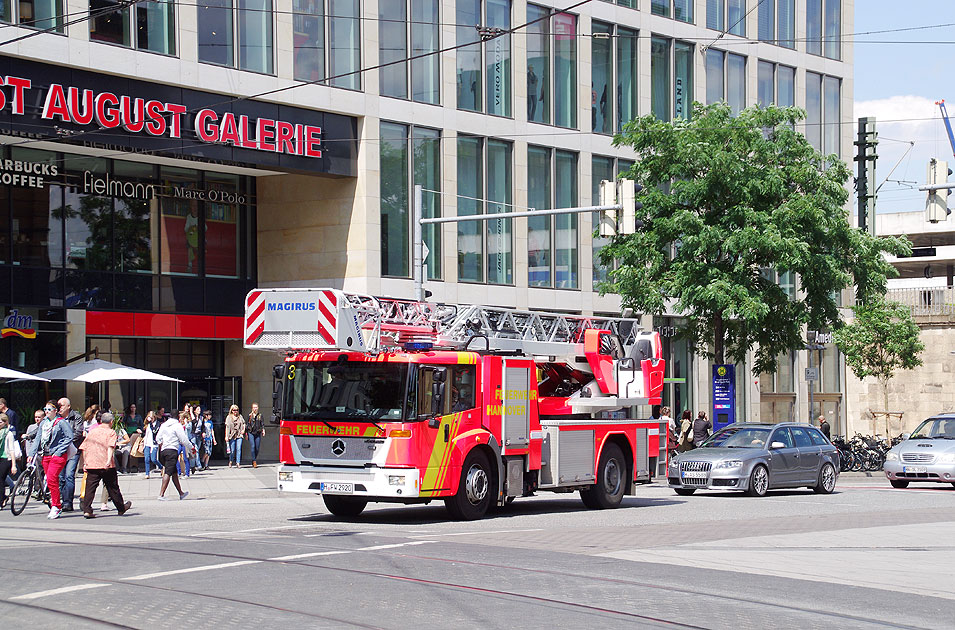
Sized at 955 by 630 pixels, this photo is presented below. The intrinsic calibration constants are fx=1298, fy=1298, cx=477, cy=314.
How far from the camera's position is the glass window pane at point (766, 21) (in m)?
48.1

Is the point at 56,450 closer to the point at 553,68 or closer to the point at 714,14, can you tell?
the point at 553,68

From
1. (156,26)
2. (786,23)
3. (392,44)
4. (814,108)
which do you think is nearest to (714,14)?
(786,23)

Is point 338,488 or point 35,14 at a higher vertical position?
point 35,14

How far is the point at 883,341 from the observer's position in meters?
49.5

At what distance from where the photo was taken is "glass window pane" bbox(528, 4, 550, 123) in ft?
130

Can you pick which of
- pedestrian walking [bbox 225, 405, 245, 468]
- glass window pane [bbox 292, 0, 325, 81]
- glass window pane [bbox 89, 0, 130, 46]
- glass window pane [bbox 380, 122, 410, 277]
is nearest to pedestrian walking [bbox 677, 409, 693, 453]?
glass window pane [bbox 380, 122, 410, 277]

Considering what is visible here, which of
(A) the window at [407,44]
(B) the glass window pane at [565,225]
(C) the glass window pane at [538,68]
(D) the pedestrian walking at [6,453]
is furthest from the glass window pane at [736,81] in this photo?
(D) the pedestrian walking at [6,453]

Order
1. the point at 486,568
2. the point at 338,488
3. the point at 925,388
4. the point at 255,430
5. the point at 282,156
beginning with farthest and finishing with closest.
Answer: the point at 925,388 → the point at 255,430 → the point at 282,156 → the point at 338,488 → the point at 486,568

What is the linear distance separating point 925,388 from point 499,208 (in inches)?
1215

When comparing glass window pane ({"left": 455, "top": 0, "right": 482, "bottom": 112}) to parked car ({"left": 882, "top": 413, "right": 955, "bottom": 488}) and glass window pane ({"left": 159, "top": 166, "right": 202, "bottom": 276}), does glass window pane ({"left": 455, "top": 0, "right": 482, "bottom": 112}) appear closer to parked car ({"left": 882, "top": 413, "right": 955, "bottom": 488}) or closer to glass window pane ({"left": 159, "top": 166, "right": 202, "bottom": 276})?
glass window pane ({"left": 159, "top": 166, "right": 202, "bottom": 276})

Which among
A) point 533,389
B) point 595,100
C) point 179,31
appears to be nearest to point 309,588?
point 533,389

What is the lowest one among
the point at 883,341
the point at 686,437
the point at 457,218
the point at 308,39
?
the point at 686,437

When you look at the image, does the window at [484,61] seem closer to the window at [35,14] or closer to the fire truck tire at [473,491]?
Result: the window at [35,14]

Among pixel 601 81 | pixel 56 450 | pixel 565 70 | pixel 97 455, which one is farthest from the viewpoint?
pixel 601 81
